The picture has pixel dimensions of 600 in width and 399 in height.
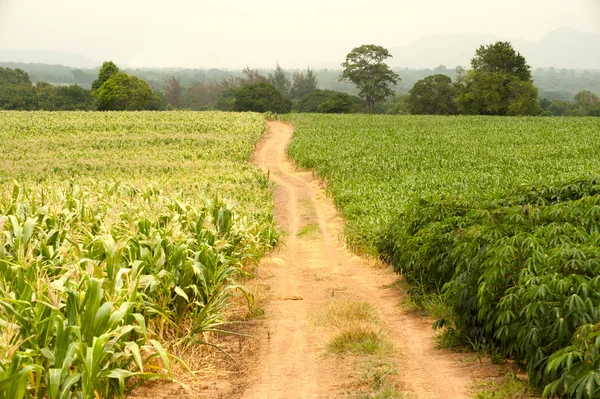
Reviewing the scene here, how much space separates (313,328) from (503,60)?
60683mm

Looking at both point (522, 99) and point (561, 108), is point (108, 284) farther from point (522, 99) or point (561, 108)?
point (561, 108)

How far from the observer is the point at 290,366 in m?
6.10

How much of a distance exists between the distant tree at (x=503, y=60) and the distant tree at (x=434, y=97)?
4156mm

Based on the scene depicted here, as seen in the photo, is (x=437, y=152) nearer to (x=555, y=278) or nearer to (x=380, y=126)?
(x=380, y=126)

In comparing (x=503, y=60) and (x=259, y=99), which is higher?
(x=503, y=60)

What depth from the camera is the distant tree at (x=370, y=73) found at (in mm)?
78688

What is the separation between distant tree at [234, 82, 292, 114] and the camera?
66.9 meters

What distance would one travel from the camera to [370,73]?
79.9m

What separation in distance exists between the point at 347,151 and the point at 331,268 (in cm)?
1702

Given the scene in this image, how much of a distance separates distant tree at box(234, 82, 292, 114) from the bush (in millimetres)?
59581

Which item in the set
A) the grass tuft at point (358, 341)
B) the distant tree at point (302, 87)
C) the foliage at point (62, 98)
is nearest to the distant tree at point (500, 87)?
the foliage at point (62, 98)

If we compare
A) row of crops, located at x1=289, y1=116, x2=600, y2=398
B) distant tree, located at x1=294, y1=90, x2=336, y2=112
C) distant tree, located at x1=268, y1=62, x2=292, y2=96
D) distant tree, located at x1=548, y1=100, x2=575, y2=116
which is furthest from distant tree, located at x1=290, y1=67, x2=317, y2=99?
row of crops, located at x1=289, y1=116, x2=600, y2=398

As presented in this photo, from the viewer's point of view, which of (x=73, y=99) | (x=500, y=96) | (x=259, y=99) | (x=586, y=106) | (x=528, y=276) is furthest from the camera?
(x=586, y=106)

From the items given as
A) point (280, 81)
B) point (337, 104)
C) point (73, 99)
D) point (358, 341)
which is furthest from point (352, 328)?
point (280, 81)
